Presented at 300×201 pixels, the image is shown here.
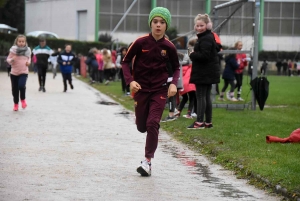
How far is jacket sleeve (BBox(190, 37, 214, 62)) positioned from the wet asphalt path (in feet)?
4.66

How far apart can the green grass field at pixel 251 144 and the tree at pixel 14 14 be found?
80094 mm

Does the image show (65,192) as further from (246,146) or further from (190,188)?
(246,146)

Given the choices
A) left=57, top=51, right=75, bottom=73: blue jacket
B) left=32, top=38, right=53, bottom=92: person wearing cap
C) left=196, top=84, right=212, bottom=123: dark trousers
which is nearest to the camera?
left=196, top=84, right=212, bottom=123: dark trousers

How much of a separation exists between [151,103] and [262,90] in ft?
28.1

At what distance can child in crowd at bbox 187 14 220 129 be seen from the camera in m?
13.7

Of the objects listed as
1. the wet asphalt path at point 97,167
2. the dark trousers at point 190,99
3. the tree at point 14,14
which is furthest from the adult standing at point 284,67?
the wet asphalt path at point 97,167

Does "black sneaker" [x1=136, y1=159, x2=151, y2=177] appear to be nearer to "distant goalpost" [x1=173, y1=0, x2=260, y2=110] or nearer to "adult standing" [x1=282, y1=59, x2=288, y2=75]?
"distant goalpost" [x1=173, y1=0, x2=260, y2=110]

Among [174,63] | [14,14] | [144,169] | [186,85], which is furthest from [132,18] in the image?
[144,169]

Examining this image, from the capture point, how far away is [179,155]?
11.0 metres

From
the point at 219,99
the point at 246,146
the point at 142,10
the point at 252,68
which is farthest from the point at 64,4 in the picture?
the point at 246,146

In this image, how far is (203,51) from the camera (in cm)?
1368

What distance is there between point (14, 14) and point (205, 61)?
86900 mm

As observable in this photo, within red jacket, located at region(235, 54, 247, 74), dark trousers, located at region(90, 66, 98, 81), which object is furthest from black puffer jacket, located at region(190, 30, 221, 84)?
dark trousers, located at region(90, 66, 98, 81)

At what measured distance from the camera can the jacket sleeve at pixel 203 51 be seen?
44.9ft
